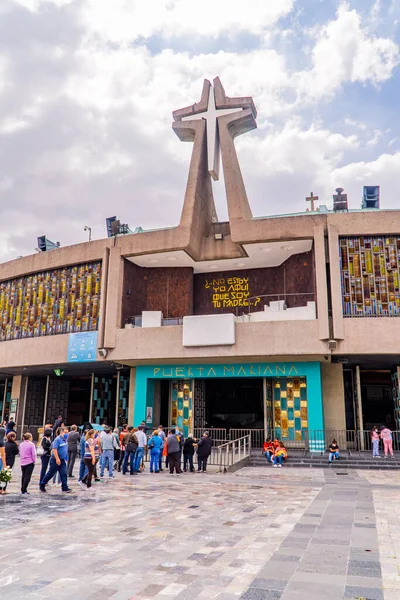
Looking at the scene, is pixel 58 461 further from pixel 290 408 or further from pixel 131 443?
pixel 290 408

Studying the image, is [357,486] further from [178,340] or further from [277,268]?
[277,268]

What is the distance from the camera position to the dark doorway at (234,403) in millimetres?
27750

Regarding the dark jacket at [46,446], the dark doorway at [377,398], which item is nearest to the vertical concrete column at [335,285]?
the dark doorway at [377,398]

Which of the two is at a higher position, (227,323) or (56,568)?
(227,323)

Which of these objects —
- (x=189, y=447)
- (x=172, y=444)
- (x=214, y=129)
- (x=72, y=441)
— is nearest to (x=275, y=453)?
(x=189, y=447)

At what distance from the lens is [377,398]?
27328 mm

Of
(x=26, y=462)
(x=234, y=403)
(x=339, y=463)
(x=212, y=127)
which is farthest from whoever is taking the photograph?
(x=234, y=403)

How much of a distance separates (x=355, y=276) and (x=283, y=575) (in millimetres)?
16890

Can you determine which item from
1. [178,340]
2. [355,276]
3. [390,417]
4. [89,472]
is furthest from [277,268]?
[89,472]

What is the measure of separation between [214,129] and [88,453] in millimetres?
17907

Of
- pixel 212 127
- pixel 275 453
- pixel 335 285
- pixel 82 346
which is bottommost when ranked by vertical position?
pixel 275 453

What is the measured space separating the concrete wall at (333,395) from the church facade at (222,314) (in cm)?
6

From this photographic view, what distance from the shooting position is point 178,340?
872 inches

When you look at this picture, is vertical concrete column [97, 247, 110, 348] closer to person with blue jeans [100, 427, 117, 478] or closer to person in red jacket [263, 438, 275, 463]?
person with blue jeans [100, 427, 117, 478]
